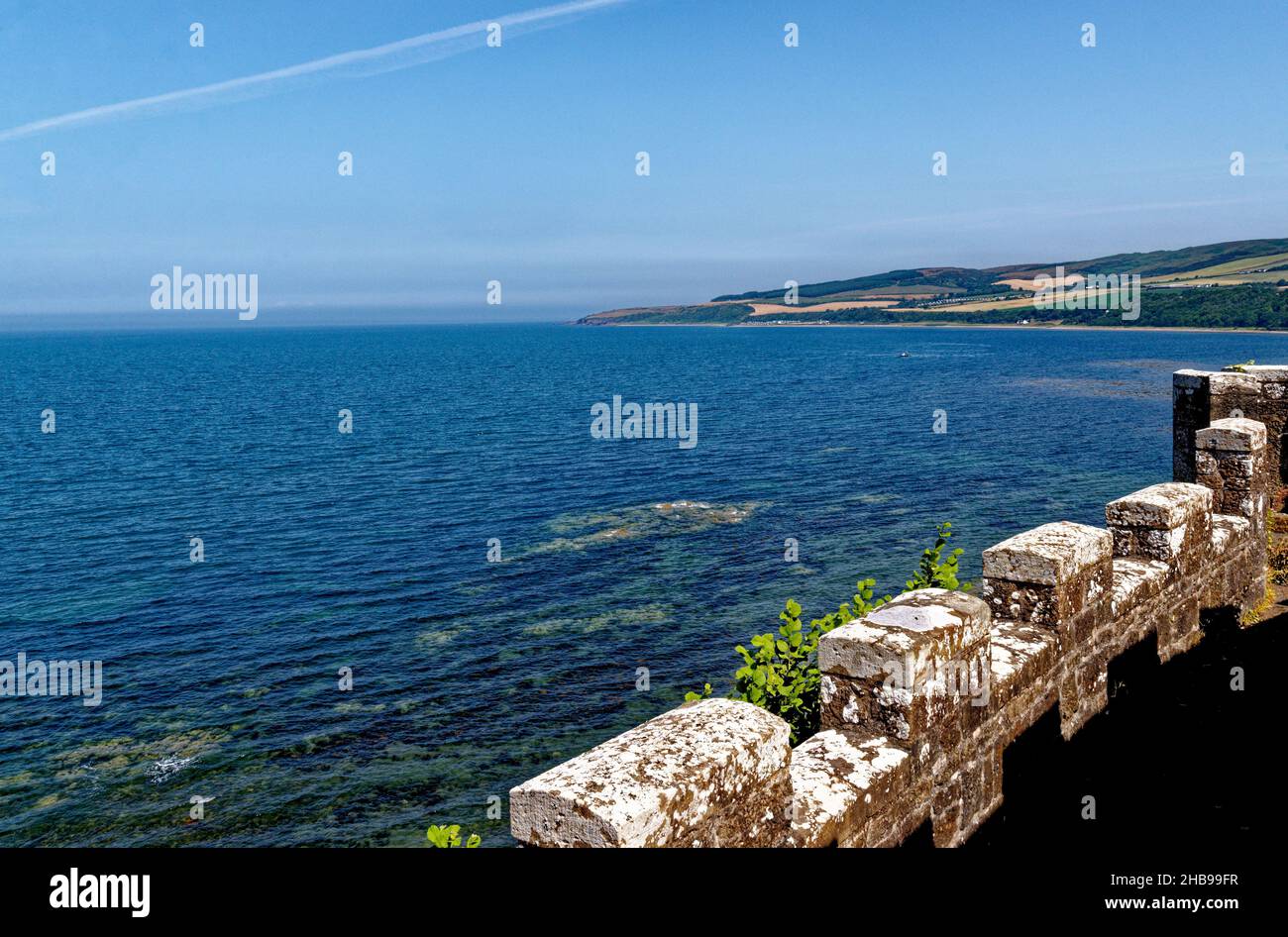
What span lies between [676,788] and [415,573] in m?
27.0

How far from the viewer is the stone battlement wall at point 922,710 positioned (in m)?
3.84

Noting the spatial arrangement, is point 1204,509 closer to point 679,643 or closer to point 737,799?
point 737,799

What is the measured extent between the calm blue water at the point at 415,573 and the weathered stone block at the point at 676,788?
12858 mm

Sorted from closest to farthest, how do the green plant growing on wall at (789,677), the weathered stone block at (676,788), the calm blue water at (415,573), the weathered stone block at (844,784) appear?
the weathered stone block at (676,788), the weathered stone block at (844,784), the green plant growing on wall at (789,677), the calm blue water at (415,573)

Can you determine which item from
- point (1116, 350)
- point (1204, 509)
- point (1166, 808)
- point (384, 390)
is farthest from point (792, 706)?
point (1116, 350)

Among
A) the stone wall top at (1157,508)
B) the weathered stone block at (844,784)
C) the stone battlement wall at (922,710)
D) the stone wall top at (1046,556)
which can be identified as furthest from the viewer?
the stone wall top at (1157,508)

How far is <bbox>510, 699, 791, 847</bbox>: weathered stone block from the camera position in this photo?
366 cm

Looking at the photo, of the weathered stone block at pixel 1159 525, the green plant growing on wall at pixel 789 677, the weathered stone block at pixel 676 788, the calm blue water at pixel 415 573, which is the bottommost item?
the calm blue water at pixel 415 573

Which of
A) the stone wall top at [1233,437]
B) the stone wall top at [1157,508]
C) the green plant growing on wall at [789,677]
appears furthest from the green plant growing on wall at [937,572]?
the stone wall top at [1233,437]

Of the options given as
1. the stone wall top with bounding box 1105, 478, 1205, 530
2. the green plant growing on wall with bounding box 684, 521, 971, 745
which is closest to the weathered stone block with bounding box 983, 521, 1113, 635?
the green plant growing on wall with bounding box 684, 521, 971, 745

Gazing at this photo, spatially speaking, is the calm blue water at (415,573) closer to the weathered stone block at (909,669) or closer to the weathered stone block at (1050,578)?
the weathered stone block at (1050,578)

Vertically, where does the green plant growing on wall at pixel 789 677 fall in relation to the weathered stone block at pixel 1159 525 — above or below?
below

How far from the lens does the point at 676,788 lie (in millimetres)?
3818

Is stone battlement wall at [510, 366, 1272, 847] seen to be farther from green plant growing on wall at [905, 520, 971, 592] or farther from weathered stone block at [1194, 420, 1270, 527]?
green plant growing on wall at [905, 520, 971, 592]
